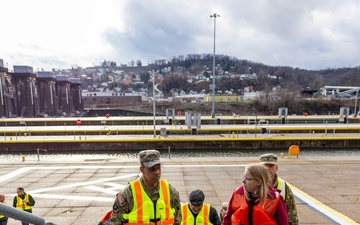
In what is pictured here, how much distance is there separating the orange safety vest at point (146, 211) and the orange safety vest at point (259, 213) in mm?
722

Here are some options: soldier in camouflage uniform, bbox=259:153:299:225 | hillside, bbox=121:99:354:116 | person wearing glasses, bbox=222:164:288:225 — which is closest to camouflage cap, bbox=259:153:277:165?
soldier in camouflage uniform, bbox=259:153:299:225

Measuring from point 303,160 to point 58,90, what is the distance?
63369mm

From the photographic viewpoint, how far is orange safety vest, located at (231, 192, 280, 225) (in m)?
2.01

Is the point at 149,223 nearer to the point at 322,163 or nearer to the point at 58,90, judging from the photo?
the point at 322,163

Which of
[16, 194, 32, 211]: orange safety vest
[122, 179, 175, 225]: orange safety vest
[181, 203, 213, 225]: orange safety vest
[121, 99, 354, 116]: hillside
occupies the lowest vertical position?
[121, 99, 354, 116]: hillside

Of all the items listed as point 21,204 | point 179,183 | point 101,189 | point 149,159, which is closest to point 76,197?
point 101,189

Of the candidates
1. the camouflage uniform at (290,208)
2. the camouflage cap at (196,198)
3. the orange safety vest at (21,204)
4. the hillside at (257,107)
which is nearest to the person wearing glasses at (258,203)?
the camouflage uniform at (290,208)

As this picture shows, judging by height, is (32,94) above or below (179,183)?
above

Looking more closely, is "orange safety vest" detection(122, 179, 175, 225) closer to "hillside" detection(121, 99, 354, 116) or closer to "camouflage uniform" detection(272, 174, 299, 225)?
"camouflage uniform" detection(272, 174, 299, 225)

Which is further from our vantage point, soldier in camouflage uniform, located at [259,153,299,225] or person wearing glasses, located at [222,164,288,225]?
soldier in camouflage uniform, located at [259,153,299,225]

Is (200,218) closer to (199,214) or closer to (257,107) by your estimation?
(199,214)

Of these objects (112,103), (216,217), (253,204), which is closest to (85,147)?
(216,217)

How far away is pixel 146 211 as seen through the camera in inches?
92.7

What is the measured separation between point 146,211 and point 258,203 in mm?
1136
